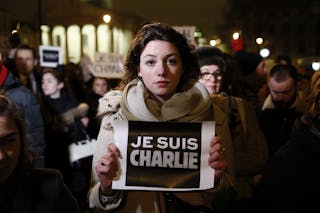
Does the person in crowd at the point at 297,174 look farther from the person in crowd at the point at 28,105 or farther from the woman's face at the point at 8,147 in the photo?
the person in crowd at the point at 28,105

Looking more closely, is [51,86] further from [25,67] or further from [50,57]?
[50,57]

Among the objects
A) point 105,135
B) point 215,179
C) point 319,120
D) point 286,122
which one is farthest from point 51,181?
point 286,122

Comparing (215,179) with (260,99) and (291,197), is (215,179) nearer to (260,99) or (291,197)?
(291,197)

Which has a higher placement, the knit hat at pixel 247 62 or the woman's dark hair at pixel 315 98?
the knit hat at pixel 247 62

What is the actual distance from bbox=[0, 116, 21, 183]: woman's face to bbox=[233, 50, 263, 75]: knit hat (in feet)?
19.3

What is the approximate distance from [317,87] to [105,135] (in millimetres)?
1178

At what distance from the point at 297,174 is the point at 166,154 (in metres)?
0.68

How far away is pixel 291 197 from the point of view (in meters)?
2.77

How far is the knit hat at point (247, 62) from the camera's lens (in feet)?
27.0

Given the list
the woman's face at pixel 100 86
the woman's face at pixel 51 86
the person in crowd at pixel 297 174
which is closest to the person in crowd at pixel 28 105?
the woman's face at pixel 51 86

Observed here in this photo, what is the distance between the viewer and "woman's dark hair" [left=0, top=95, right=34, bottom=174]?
2.55 m

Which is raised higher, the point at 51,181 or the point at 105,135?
the point at 105,135

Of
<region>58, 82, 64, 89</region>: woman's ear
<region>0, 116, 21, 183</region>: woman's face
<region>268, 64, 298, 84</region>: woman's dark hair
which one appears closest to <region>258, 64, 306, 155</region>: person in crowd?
<region>268, 64, 298, 84</region>: woman's dark hair

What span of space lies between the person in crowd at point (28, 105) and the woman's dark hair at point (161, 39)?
2.65 m
